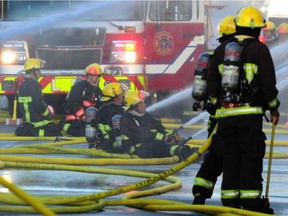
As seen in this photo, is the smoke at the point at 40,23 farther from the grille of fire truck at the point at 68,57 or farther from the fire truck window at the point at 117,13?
the grille of fire truck at the point at 68,57

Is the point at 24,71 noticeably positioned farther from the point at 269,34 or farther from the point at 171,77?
the point at 269,34

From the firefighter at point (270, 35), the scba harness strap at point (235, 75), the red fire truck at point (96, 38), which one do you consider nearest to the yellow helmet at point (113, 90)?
the red fire truck at point (96, 38)

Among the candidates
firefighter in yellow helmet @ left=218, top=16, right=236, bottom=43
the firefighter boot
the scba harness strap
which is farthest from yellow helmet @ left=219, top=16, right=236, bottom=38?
the firefighter boot

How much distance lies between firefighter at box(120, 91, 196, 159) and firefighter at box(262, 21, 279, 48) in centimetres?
687

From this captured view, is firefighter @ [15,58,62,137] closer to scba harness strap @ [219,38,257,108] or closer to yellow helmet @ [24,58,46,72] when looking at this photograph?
yellow helmet @ [24,58,46,72]

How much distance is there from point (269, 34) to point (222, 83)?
10.6 meters

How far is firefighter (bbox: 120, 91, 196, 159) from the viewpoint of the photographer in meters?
11.0

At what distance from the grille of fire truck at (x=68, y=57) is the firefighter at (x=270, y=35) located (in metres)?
3.43

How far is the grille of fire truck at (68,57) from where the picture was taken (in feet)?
51.5

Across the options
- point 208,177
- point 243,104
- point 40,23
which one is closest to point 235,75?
point 243,104

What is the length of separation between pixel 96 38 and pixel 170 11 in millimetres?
1174

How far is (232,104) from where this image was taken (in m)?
7.38

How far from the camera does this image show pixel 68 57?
15773mm

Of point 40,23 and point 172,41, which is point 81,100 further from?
point 172,41
